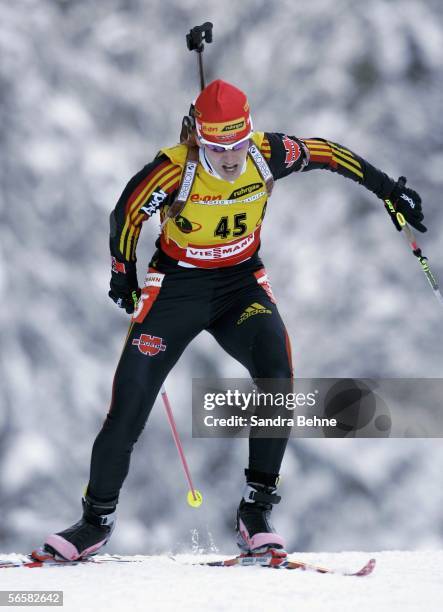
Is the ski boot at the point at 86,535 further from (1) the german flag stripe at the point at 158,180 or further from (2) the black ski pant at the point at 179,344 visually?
(1) the german flag stripe at the point at 158,180

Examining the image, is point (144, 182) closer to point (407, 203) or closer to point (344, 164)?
point (344, 164)

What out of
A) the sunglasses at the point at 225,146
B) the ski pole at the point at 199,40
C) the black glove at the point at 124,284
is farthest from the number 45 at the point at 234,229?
the ski pole at the point at 199,40

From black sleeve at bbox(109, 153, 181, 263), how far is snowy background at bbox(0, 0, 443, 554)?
238 inches

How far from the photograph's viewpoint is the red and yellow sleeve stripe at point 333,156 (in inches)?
164

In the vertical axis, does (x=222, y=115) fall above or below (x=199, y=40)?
below

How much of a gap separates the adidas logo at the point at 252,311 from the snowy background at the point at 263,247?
5916mm

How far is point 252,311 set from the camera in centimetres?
398

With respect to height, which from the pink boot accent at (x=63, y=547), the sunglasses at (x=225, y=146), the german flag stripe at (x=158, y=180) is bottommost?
the pink boot accent at (x=63, y=547)

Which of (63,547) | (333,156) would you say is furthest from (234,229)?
(63,547)

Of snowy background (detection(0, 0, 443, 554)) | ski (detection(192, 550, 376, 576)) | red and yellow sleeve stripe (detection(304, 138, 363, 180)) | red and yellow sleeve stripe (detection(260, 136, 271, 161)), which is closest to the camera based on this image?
ski (detection(192, 550, 376, 576))

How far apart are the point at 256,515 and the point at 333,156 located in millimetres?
1599

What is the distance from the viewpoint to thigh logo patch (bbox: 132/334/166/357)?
3859 millimetres

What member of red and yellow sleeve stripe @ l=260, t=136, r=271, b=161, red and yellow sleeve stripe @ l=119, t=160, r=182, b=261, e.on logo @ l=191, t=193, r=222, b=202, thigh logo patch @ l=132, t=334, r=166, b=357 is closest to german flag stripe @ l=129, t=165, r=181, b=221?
red and yellow sleeve stripe @ l=119, t=160, r=182, b=261

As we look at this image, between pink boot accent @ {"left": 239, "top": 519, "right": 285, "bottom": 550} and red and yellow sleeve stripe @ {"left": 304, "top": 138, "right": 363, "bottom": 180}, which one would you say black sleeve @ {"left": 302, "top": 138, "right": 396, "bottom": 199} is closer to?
red and yellow sleeve stripe @ {"left": 304, "top": 138, "right": 363, "bottom": 180}
